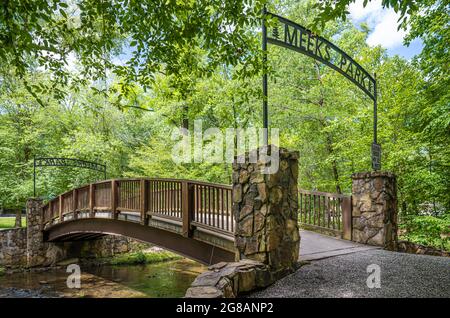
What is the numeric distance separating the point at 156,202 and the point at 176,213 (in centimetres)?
77

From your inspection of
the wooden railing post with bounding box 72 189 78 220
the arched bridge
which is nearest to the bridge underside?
the arched bridge

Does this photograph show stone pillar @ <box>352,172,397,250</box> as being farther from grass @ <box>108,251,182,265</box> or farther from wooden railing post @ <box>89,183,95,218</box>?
grass @ <box>108,251,182,265</box>

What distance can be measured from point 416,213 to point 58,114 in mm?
16811

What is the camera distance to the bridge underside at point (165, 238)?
543 centimetres

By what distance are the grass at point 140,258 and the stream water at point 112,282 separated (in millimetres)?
411

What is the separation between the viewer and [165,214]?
20.5ft

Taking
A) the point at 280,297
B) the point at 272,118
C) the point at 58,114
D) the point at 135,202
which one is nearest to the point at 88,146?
the point at 58,114

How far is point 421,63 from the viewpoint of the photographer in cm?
893

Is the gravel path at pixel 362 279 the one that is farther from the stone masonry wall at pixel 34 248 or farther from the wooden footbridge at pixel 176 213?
the stone masonry wall at pixel 34 248

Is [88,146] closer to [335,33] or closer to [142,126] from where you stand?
[142,126]

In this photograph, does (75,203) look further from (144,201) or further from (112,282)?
(144,201)

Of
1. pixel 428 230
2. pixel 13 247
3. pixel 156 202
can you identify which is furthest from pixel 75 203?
pixel 428 230

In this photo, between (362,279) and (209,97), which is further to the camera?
(209,97)
